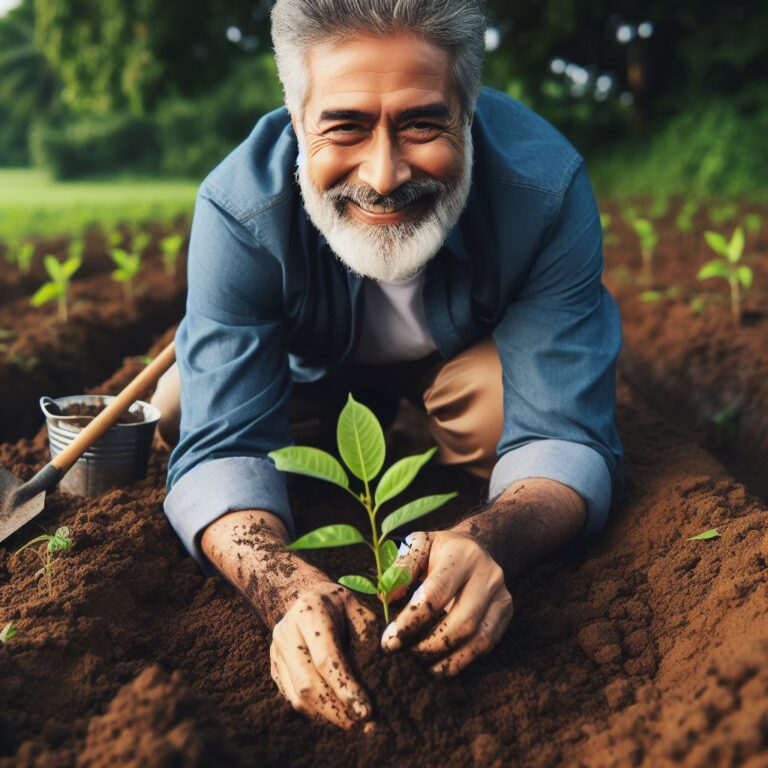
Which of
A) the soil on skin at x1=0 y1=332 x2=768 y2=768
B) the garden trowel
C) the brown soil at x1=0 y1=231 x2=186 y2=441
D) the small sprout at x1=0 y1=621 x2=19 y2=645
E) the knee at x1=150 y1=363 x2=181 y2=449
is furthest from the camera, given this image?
the brown soil at x1=0 y1=231 x2=186 y2=441

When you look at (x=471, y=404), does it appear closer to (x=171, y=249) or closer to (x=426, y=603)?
(x=426, y=603)

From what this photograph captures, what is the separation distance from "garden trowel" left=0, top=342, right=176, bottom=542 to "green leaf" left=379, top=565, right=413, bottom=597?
1.08m

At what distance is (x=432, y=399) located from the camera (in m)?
2.80

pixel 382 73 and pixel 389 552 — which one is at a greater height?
pixel 382 73

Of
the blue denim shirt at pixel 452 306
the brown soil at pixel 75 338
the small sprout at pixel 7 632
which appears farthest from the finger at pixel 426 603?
the brown soil at pixel 75 338

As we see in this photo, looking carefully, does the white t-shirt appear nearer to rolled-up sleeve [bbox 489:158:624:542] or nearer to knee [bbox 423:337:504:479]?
knee [bbox 423:337:504:479]

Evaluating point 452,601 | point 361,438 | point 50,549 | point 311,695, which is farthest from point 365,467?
point 50,549

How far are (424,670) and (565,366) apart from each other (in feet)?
3.04

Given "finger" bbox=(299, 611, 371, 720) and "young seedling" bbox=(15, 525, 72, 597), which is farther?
"young seedling" bbox=(15, 525, 72, 597)

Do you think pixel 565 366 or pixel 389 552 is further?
pixel 565 366

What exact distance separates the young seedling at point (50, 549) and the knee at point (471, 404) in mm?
1158

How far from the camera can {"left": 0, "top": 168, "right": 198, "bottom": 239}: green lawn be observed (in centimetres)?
993

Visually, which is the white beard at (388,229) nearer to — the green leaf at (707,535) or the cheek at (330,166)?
the cheek at (330,166)

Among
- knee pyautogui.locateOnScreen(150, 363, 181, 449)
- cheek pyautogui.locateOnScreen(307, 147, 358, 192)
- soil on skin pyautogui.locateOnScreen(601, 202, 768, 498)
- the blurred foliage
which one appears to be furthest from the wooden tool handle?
the blurred foliage
